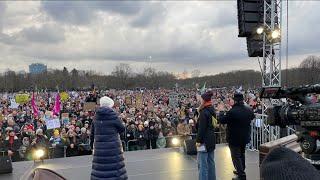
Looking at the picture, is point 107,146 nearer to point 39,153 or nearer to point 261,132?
point 39,153

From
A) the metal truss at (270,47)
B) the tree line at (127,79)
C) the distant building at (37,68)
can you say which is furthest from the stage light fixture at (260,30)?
the distant building at (37,68)

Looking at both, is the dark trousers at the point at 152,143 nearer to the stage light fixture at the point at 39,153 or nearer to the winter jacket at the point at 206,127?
the stage light fixture at the point at 39,153

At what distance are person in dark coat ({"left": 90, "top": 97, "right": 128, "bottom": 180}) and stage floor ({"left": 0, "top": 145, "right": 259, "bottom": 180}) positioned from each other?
92.1 inches

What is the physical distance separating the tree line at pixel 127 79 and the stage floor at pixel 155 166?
5139 cm

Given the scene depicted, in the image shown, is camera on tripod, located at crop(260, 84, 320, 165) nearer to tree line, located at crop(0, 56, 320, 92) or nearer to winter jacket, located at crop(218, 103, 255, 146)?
winter jacket, located at crop(218, 103, 255, 146)

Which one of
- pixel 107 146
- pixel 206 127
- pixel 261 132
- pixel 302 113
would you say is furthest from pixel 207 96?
pixel 261 132

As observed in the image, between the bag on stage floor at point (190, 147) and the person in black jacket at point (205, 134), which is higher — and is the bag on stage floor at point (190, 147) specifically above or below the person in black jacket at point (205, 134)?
below

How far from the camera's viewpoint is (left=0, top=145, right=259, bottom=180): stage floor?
344 inches

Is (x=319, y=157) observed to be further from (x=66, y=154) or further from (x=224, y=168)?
(x=66, y=154)

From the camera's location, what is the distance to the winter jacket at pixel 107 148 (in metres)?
6.33

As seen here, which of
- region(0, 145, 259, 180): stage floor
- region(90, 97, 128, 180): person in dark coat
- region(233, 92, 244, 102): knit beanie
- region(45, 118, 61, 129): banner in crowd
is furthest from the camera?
region(45, 118, 61, 129): banner in crowd

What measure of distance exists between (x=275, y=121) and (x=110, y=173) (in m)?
3.34

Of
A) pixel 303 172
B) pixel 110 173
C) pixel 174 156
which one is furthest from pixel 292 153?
pixel 174 156

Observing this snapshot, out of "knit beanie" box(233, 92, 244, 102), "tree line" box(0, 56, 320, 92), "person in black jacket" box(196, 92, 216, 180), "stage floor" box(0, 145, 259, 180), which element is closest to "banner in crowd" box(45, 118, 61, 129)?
"stage floor" box(0, 145, 259, 180)
